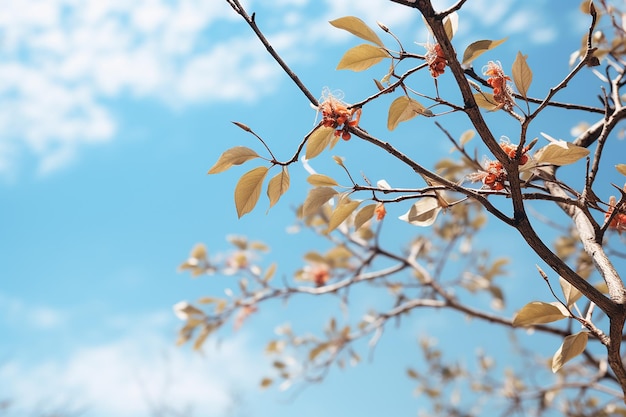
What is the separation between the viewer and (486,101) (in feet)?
2.45

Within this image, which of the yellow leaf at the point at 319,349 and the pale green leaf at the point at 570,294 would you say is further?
the yellow leaf at the point at 319,349

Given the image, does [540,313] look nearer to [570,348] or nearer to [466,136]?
[570,348]

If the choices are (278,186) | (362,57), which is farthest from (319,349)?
(362,57)

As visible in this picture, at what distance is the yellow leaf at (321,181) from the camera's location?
791 millimetres

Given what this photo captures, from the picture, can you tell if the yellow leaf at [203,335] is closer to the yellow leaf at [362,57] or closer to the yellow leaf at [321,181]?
the yellow leaf at [321,181]

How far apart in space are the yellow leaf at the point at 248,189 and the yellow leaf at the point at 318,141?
7 centimetres

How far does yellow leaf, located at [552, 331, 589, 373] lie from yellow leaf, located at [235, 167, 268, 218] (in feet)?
1.58

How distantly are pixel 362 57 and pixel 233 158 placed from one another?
0.74 feet

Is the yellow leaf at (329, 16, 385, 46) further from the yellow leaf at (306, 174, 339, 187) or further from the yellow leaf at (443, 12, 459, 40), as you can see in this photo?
the yellow leaf at (306, 174, 339, 187)

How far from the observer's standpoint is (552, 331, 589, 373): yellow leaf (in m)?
0.71

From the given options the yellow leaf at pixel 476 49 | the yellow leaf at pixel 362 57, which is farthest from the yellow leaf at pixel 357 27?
the yellow leaf at pixel 476 49

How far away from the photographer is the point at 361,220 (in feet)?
2.69

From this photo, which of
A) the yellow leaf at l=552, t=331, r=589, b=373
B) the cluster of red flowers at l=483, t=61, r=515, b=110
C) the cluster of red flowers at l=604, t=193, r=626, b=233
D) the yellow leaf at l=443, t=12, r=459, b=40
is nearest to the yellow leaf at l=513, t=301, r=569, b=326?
the yellow leaf at l=552, t=331, r=589, b=373

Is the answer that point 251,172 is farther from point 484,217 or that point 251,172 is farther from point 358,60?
point 484,217
